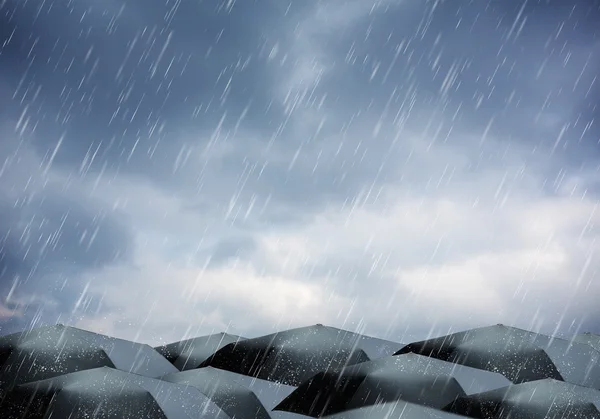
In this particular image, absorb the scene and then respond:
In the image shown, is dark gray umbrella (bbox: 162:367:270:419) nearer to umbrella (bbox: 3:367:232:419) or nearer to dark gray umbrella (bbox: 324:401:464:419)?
umbrella (bbox: 3:367:232:419)

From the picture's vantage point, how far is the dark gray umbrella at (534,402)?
17.6 feet

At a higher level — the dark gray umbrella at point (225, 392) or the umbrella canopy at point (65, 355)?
the dark gray umbrella at point (225, 392)

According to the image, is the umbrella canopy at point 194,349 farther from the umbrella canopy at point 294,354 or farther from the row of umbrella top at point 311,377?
the umbrella canopy at point 294,354

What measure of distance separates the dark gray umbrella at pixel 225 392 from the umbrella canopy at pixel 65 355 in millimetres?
769

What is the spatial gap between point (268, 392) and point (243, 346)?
53.3 inches

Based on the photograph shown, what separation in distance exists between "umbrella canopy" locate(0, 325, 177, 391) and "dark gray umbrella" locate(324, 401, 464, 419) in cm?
268

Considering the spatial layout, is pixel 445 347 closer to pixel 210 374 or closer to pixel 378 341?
pixel 378 341

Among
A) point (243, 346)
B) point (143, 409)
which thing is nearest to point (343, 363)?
point (243, 346)

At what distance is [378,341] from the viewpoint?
7.51 m

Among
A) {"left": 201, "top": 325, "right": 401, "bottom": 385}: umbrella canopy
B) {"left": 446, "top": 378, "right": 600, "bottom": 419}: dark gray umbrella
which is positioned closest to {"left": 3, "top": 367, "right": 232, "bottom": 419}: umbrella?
{"left": 201, "top": 325, "right": 401, "bottom": 385}: umbrella canopy

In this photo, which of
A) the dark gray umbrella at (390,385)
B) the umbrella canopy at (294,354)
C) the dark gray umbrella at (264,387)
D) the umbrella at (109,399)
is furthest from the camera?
the umbrella canopy at (294,354)

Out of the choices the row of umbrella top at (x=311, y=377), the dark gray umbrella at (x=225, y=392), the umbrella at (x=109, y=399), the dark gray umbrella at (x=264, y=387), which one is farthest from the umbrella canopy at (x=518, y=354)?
the umbrella at (x=109, y=399)

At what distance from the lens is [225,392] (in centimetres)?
589

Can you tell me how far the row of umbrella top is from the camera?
5160 mm
